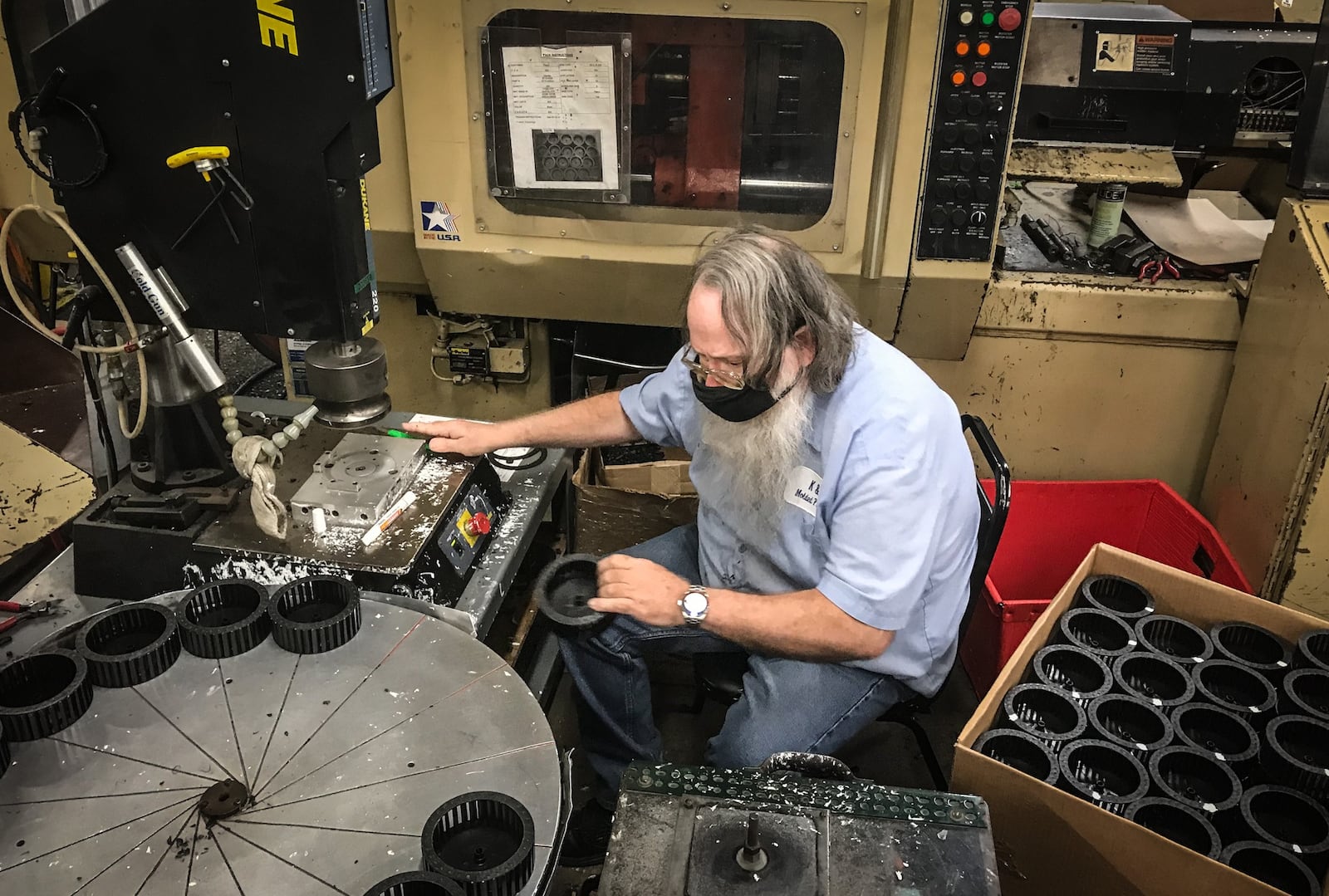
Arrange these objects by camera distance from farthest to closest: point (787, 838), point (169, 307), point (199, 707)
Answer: point (169, 307) < point (199, 707) < point (787, 838)

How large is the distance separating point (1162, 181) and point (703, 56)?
1.00 metres

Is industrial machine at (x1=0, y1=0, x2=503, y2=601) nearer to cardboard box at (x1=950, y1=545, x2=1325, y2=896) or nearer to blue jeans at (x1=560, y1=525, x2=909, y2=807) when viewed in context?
blue jeans at (x1=560, y1=525, x2=909, y2=807)

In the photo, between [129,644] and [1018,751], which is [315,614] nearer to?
[129,644]

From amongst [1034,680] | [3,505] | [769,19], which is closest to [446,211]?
[769,19]

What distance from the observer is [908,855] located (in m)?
1.11

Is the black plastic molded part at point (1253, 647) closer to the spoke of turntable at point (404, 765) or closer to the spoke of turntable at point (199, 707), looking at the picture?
the spoke of turntable at point (404, 765)

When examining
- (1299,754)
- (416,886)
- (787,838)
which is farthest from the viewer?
(1299,754)

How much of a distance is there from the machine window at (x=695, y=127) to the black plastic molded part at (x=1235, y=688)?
3.63 ft

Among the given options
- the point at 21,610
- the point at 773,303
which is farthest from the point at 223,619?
the point at 773,303

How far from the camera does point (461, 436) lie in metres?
1.76

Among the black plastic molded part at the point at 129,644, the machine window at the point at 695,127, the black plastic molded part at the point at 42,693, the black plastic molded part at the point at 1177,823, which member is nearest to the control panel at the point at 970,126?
the machine window at the point at 695,127

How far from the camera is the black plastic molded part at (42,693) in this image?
3.81 feet

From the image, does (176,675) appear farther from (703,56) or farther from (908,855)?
(703,56)

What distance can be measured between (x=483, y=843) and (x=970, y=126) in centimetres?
158
